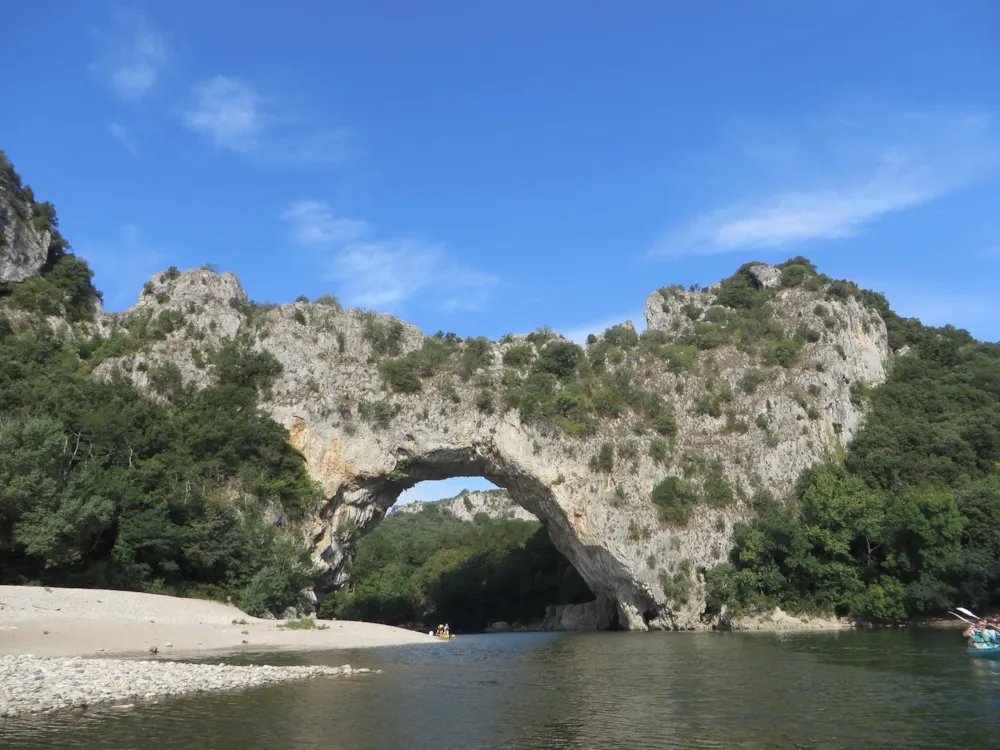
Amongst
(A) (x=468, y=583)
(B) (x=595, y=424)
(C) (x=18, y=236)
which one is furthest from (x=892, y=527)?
(C) (x=18, y=236)

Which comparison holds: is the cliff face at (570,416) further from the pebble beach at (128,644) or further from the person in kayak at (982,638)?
the person in kayak at (982,638)

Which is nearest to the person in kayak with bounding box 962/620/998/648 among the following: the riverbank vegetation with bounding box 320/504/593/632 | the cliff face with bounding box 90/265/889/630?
the cliff face with bounding box 90/265/889/630

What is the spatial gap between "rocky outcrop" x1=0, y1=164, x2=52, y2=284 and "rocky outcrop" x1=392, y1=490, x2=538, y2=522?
84.3 m

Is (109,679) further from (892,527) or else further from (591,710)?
(892,527)

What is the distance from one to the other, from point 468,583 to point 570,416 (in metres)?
27.3

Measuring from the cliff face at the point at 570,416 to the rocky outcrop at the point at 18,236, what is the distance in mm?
6446

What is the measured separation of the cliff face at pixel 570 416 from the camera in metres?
43.7

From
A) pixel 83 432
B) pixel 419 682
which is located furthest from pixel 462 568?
pixel 419 682

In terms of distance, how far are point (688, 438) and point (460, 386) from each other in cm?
1576

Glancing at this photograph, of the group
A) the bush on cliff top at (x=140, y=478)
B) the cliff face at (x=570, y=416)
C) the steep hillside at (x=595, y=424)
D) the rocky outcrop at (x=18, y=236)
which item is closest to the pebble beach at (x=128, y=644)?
the bush on cliff top at (x=140, y=478)

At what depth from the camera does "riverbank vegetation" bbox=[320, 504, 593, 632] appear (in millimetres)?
64562

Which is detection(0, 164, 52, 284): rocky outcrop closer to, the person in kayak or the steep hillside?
the steep hillside

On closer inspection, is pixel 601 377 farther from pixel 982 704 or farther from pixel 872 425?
pixel 982 704

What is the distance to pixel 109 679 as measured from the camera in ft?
45.8
